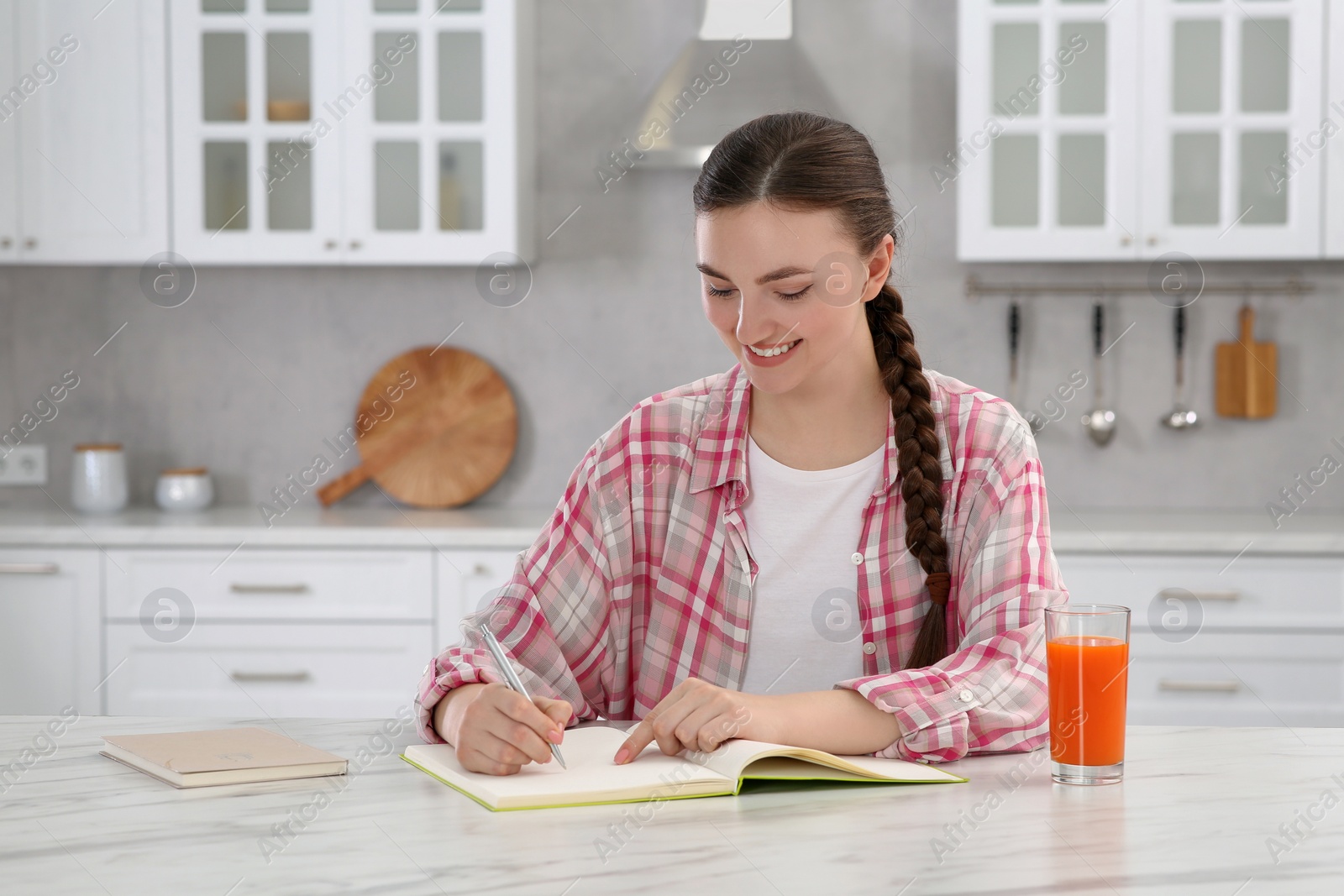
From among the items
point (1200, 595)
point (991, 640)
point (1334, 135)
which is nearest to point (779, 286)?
point (991, 640)

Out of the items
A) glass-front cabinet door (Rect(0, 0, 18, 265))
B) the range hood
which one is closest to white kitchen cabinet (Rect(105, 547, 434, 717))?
glass-front cabinet door (Rect(0, 0, 18, 265))

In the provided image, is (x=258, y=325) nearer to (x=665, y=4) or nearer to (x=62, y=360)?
(x=62, y=360)

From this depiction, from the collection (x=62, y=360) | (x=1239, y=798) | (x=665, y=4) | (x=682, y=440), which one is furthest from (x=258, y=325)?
(x=1239, y=798)

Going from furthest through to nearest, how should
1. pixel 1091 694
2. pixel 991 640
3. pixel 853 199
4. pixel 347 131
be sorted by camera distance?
pixel 347 131 < pixel 853 199 < pixel 991 640 < pixel 1091 694

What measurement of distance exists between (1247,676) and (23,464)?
2.97 metres

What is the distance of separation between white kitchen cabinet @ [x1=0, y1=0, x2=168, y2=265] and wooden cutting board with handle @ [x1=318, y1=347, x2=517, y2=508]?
0.64 meters

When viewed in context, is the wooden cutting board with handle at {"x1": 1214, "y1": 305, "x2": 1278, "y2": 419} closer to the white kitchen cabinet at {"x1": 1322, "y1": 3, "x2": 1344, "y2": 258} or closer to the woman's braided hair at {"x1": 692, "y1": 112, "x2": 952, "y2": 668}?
the white kitchen cabinet at {"x1": 1322, "y1": 3, "x2": 1344, "y2": 258}

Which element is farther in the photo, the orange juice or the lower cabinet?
the lower cabinet

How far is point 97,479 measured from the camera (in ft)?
9.91

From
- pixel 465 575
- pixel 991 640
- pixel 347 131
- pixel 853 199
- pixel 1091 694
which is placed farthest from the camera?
pixel 347 131

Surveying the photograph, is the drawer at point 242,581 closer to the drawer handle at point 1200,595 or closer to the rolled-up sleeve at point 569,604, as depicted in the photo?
the rolled-up sleeve at point 569,604

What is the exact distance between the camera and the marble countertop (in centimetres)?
261

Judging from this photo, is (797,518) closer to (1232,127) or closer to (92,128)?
(1232,127)

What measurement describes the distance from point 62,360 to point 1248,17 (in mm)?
2981
